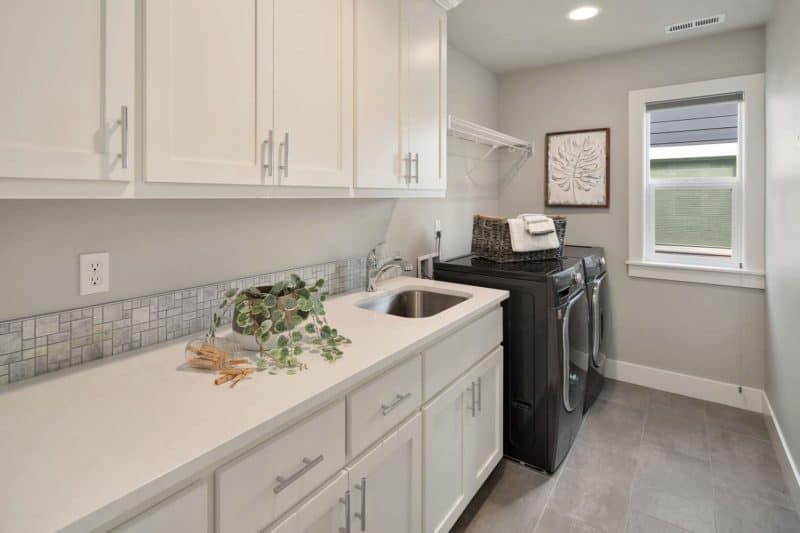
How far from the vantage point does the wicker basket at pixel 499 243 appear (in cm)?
250

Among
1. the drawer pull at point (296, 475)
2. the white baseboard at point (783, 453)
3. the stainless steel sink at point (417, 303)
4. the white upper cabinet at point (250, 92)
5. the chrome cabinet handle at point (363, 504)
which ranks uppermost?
the white upper cabinet at point (250, 92)

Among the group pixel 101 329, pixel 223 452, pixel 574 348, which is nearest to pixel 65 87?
pixel 101 329

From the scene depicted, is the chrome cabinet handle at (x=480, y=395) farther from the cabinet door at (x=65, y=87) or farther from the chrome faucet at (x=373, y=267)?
the cabinet door at (x=65, y=87)

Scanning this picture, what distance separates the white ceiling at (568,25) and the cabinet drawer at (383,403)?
2.06 meters

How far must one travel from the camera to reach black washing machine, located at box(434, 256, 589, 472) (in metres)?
2.14

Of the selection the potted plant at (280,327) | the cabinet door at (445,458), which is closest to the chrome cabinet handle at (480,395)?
the cabinet door at (445,458)

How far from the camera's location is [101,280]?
49.6 inches

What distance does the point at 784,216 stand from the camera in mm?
2166

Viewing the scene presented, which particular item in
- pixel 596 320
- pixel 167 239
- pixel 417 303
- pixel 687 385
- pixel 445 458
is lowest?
pixel 687 385

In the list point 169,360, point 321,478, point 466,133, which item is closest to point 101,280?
point 169,360

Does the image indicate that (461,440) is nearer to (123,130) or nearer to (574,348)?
(574,348)

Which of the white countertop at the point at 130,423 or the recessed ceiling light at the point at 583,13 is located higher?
the recessed ceiling light at the point at 583,13

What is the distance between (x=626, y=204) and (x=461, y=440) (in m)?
2.30

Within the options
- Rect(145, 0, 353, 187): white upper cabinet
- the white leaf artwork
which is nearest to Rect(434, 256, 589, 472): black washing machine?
Rect(145, 0, 353, 187): white upper cabinet
